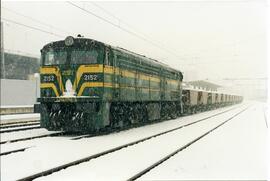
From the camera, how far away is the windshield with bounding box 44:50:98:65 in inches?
530

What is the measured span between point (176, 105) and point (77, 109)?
12.8m

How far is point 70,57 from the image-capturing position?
13688 millimetres

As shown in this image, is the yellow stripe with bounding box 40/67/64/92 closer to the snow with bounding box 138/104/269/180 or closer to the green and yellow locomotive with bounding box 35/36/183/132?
the green and yellow locomotive with bounding box 35/36/183/132

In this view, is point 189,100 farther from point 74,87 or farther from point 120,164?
point 120,164

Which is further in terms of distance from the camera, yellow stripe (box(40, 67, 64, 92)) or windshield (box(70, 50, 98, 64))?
yellow stripe (box(40, 67, 64, 92))

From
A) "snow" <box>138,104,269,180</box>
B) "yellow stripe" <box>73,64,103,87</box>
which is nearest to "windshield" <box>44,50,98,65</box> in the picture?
"yellow stripe" <box>73,64,103,87</box>

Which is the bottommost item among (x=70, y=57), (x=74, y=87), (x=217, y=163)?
(x=217, y=163)

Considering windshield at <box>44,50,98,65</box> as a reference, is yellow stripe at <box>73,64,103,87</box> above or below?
below

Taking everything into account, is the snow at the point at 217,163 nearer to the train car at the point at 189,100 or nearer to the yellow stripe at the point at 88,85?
the yellow stripe at the point at 88,85

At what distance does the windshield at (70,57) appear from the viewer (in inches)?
530

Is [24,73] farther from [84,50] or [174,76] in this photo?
[84,50]

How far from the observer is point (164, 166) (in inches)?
305

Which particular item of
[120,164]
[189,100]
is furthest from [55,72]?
Answer: [189,100]

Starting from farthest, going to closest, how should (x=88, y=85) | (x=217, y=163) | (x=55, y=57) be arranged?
1. (x=55, y=57)
2. (x=88, y=85)
3. (x=217, y=163)
